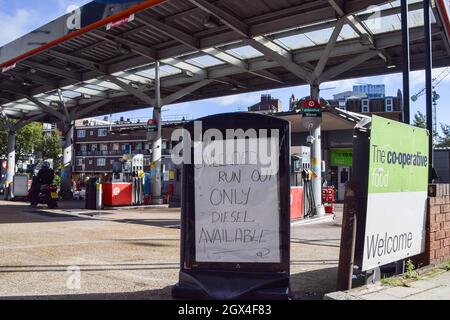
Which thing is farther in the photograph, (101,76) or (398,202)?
(101,76)

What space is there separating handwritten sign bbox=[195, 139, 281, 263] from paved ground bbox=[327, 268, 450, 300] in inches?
33.0

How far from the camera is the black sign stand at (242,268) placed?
4.58m

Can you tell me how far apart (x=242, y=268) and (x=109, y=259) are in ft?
→ 10.5

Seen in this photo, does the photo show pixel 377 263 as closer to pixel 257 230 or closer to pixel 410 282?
pixel 410 282

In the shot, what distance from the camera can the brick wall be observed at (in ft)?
20.6

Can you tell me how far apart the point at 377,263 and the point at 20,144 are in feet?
181

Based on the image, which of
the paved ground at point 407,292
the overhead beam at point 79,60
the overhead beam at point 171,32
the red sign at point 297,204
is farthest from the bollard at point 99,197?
the paved ground at point 407,292

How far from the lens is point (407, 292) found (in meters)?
4.96

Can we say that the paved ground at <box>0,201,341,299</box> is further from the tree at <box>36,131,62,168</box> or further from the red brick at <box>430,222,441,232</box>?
the tree at <box>36,131,62,168</box>

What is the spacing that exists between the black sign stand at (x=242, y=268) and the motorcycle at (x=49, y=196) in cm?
1449

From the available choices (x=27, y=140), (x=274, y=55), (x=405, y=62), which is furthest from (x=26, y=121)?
(x=27, y=140)

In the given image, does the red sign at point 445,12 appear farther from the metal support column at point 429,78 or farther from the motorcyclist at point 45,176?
the motorcyclist at point 45,176
